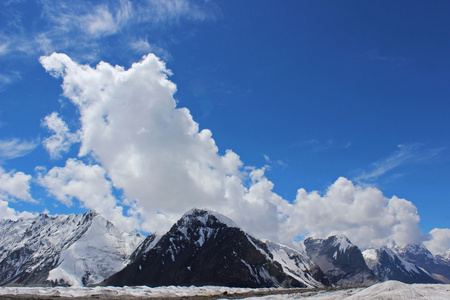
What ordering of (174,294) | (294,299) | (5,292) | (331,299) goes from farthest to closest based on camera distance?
(174,294), (294,299), (5,292), (331,299)

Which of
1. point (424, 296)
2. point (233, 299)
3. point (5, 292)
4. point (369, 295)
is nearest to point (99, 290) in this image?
point (5, 292)

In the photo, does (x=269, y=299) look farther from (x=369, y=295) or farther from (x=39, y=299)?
(x=39, y=299)

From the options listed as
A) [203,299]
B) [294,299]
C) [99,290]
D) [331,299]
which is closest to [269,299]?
[294,299]

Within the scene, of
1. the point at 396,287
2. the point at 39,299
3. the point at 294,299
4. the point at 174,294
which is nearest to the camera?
the point at 396,287

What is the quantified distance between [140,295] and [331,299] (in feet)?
280

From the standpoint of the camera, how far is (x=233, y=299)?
127 metres

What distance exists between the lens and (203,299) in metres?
127

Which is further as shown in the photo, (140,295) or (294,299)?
(140,295)

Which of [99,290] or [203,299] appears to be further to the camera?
[99,290]

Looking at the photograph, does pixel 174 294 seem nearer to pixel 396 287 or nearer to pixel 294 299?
pixel 294 299

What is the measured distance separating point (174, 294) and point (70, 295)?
47.8 m

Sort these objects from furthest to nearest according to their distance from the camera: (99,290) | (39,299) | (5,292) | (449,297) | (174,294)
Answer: (174,294)
(99,290)
(5,292)
(39,299)
(449,297)

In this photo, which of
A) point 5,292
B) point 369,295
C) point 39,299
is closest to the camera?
point 369,295

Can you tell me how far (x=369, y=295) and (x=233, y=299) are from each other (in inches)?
2686
